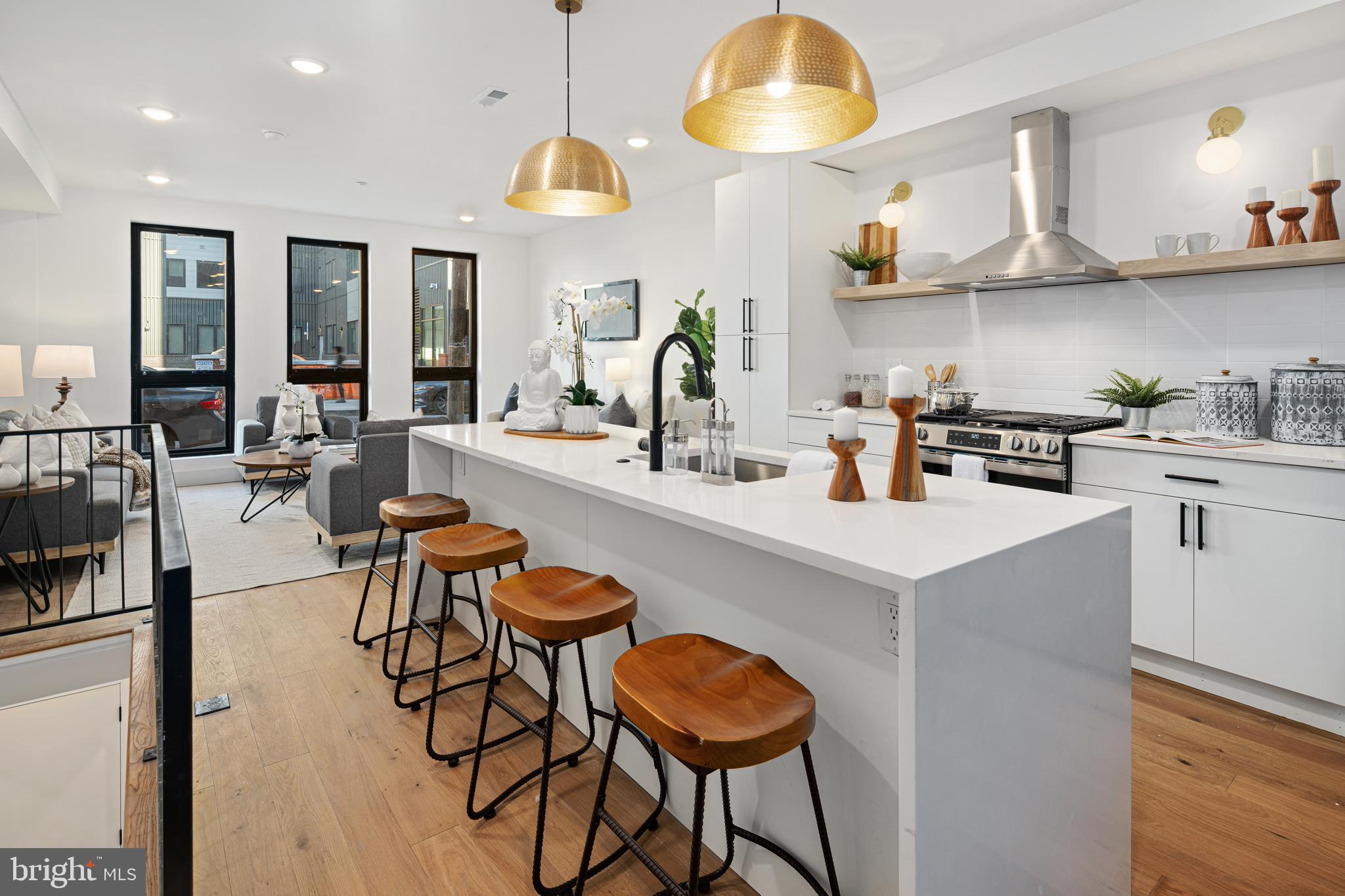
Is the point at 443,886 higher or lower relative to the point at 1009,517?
lower

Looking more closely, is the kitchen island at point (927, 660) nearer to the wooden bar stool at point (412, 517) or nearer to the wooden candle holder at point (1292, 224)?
the wooden bar stool at point (412, 517)

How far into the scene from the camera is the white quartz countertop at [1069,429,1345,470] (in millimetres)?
2324

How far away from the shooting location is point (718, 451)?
1.81 m

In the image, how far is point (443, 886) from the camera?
5.39 ft

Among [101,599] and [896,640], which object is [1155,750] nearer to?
[896,640]

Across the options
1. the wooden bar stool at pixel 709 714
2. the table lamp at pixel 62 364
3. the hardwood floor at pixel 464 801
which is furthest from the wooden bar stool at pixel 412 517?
the table lamp at pixel 62 364

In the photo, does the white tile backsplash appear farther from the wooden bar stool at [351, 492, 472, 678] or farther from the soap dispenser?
the wooden bar stool at [351, 492, 472, 678]

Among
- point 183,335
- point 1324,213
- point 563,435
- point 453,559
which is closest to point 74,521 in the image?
point 563,435

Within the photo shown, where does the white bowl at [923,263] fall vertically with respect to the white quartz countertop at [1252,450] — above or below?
above

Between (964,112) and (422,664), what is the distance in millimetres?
3596

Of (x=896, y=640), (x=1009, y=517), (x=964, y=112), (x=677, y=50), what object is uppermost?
(x=677, y=50)

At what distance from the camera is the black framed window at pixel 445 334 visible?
823 centimetres

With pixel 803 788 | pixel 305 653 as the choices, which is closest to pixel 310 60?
pixel 305 653

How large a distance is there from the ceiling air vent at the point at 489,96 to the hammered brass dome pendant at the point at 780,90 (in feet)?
8.06
